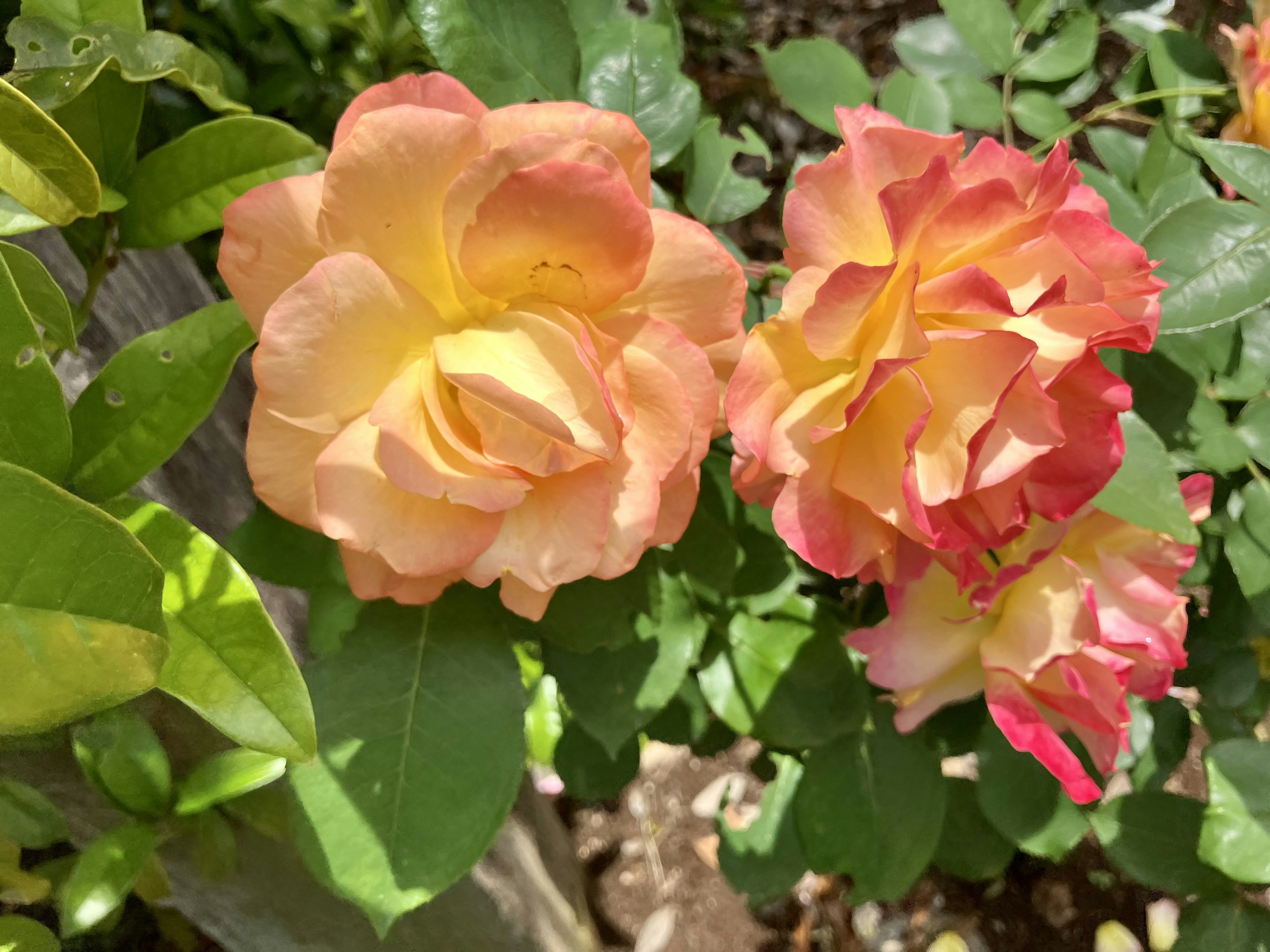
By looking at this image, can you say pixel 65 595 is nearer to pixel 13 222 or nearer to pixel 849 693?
pixel 13 222

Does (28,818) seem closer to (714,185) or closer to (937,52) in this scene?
(714,185)

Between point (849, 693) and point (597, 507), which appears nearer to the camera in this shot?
point (597, 507)

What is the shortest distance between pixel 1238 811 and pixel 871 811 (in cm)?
28

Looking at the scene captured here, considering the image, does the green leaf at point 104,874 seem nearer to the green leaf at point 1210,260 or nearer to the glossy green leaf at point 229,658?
the glossy green leaf at point 229,658

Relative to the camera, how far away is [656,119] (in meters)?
0.51

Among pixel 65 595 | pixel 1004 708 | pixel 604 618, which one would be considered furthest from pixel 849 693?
pixel 65 595

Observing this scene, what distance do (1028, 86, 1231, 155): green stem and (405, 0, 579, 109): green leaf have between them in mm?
334

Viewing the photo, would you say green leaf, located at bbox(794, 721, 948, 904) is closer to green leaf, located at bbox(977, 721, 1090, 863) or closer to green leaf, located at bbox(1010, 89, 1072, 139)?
green leaf, located at bbox(977, 721, 1090, 863)

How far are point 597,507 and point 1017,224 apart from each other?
0.77 ft

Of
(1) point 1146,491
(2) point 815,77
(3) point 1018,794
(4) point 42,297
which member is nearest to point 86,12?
(4) point 42,297

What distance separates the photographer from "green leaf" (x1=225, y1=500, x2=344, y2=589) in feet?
1.43

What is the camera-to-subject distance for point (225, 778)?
45 centimetres

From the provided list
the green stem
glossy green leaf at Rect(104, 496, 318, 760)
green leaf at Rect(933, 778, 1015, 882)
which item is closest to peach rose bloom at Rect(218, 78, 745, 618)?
glossy green leaf at Rect(104, 496, 318, 760)

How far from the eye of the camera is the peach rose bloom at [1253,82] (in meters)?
0.58
